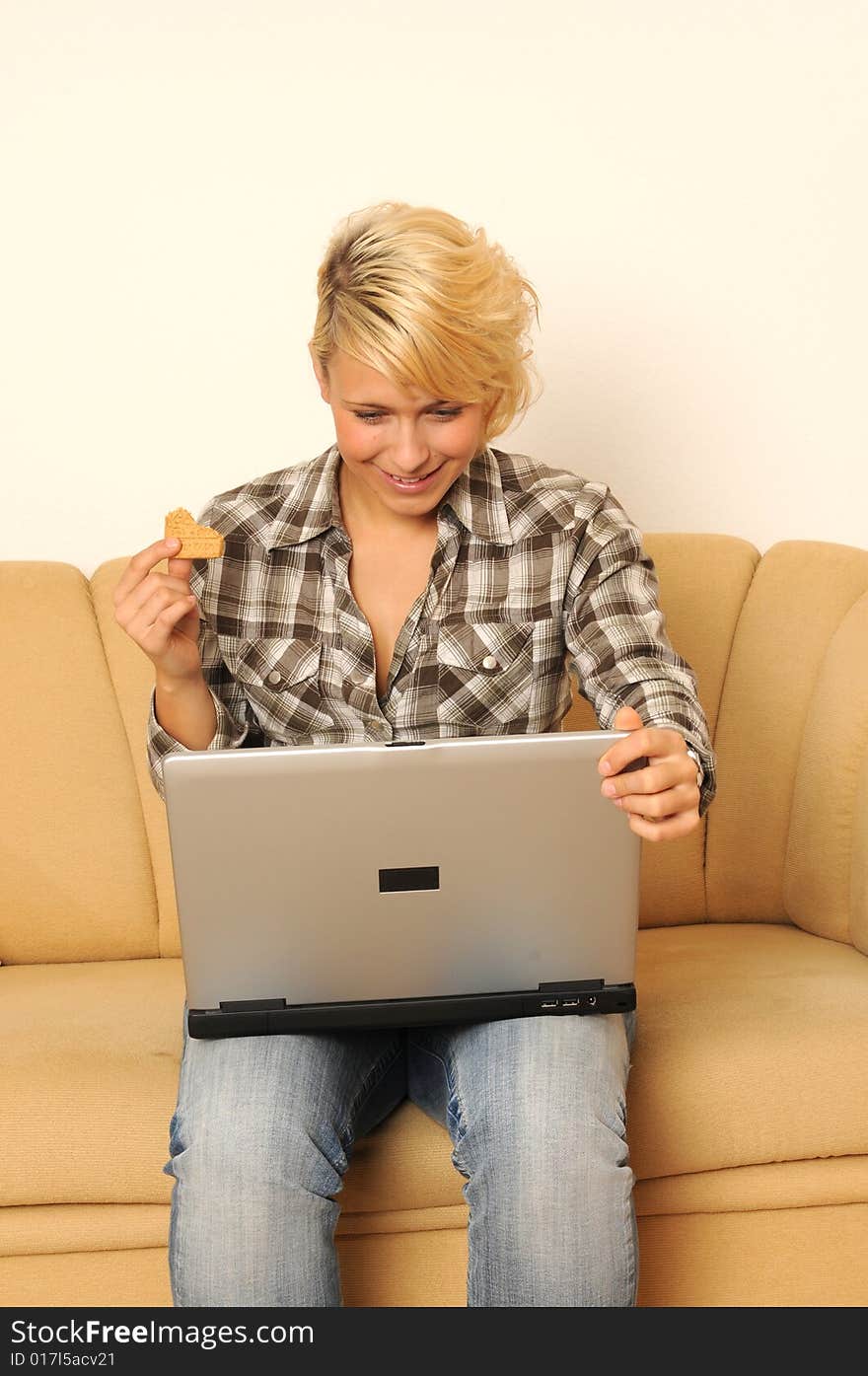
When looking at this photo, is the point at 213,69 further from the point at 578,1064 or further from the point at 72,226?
the point at 578,1064

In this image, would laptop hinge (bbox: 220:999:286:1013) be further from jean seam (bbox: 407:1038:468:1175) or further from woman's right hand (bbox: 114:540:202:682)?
woman's right hand (bbox: 114:540:202:682)

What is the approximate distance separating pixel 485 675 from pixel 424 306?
404 millimetres

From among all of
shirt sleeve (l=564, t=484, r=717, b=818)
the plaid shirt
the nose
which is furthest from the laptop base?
the nose

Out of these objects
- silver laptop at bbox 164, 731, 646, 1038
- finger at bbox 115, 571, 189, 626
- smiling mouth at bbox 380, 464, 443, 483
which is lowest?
silver laptop at bbox 164, 731, 646, 1038

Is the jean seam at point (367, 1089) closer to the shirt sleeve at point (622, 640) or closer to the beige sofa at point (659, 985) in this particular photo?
the beige sofa at point (659, 985)

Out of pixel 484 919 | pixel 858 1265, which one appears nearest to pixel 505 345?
pixel 484 919

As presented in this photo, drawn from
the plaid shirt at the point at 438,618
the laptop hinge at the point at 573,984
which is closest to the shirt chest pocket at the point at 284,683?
the plaid shirt at the point at 438,618

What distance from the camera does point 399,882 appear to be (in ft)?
3.88

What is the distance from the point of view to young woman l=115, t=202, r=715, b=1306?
121 centimetres

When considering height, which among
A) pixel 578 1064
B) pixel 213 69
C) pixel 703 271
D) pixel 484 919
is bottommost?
pixel 578 1064

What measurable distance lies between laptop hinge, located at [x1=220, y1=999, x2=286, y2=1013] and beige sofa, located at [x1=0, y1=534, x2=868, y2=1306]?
26cm

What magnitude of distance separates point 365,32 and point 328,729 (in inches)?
50.0

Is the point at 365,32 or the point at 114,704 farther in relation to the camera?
the point at 365,32

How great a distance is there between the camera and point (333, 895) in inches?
46.7
